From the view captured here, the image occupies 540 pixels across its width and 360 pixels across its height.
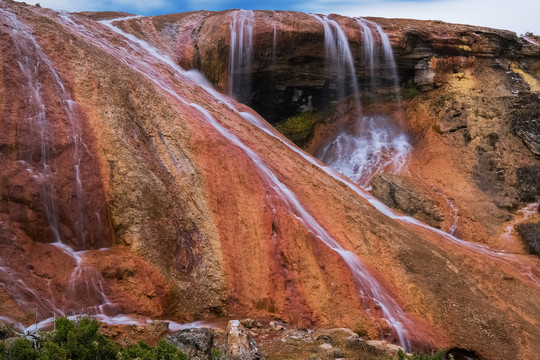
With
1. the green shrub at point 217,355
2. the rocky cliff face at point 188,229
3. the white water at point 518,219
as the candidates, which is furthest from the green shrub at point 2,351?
the white water at point 518,219

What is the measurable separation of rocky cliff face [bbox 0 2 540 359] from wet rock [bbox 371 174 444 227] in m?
1.85

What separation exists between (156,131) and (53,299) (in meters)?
5.53

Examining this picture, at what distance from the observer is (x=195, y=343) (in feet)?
26.4

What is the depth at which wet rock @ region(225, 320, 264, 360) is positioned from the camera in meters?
7.57

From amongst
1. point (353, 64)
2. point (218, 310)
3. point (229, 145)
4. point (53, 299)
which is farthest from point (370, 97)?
point (53, 299)

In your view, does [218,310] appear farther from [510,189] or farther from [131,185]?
[510,189]

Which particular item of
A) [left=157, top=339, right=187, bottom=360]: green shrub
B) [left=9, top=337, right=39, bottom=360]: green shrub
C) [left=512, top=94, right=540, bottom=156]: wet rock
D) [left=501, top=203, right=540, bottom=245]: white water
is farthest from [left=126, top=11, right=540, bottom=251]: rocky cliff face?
[left=9, top=337, right=39, bottom=360]: green shrub

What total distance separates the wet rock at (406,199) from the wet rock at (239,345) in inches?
474

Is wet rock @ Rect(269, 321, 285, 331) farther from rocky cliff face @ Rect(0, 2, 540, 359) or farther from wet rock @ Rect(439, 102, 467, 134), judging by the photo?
wet rock @ Rect(439, 102, 467, 134)

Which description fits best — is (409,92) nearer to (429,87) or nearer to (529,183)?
(429,87)

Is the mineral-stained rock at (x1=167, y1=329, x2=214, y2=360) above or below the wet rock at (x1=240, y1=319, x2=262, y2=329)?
above

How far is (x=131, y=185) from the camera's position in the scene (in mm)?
11703

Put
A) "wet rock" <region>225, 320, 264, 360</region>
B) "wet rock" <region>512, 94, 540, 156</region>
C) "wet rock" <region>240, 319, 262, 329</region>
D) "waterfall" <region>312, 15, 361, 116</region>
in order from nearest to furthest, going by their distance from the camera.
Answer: "wet rock" <region>225, 320, 264, 360</region>
"wet rock" <region>240, 319, 262, 329</region>
"wet rock" <region>512, 94, 540, 156</region>
"waterfall" <region>312, 15, 361, 116</region>

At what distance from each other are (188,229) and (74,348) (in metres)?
5.92
